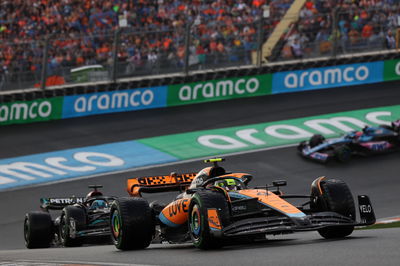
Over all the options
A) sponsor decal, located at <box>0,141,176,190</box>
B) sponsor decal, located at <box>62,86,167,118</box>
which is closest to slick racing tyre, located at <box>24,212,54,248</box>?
sponsor decal, located at <box>0,141,176,190</box>

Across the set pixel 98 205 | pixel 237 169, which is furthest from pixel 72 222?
pixel 237 169

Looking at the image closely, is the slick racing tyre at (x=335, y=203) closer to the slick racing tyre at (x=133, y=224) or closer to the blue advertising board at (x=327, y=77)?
the slick racing tyre at (x=133, y=224)

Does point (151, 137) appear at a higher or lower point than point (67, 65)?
lower

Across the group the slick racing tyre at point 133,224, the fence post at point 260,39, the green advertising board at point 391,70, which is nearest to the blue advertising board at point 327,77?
the green advertising board at point 391,70

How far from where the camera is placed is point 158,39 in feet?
82.1

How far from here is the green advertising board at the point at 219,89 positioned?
26312 mm

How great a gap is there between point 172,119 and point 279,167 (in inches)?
205

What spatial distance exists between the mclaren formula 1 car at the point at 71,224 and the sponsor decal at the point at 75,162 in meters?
4.46

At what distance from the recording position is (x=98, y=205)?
15.1 metres

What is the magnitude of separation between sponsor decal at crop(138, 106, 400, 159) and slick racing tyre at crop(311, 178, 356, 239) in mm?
10846

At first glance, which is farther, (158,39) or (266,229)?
(158,39)

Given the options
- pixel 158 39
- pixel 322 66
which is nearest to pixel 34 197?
pixel 158 39

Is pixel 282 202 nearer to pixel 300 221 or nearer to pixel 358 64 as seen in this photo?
pixel 300 221

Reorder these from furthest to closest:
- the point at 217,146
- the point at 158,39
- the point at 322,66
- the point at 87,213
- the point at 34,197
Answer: the point at 322,66 < the point at 158,39 < the point at 217,146 < the point at 34,197 < the point at 87,213
